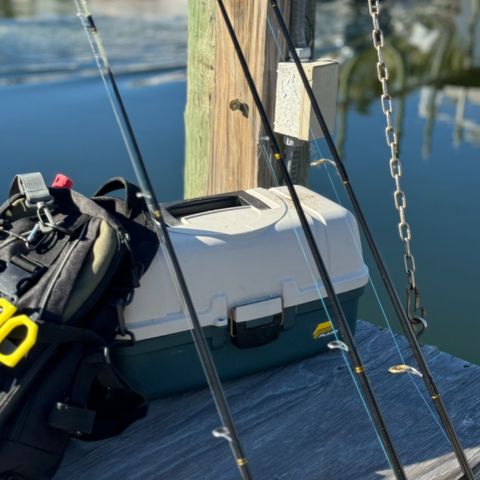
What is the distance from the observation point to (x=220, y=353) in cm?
220

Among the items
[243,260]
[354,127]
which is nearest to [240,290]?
[243,260]

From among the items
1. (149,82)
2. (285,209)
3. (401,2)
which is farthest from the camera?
(401,2)

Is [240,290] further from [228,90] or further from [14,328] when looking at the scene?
[228,90]

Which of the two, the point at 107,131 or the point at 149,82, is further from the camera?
the point at 149,82

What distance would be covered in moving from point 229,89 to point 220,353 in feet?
3.42

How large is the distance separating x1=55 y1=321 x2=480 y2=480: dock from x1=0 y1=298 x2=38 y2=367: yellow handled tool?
41cm

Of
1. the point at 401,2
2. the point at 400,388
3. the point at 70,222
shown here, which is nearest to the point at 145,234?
the point at 70,222

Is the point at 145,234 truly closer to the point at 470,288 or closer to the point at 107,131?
the point at 470,288

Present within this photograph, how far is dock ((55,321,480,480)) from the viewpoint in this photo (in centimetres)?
198

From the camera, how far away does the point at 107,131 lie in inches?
269

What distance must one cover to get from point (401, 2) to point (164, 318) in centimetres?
1883

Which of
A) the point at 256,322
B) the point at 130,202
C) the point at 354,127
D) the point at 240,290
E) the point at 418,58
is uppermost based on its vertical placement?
the point at 130,202

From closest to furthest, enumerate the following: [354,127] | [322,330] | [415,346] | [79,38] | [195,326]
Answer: [195,326], [415,346], [322,330], [354,127], [79,38]

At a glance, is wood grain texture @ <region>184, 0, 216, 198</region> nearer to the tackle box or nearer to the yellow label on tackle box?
the tackle box
